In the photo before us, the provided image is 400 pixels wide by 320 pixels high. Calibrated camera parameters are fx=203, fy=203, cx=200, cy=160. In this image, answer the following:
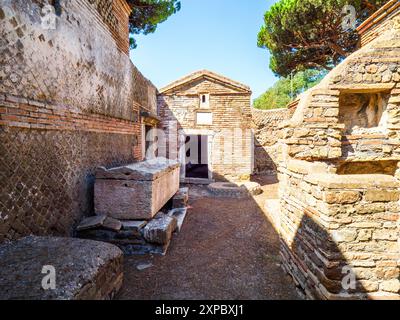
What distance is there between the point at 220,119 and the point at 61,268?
8486 millimetres

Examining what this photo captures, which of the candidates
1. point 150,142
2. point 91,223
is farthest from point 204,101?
point 91,223

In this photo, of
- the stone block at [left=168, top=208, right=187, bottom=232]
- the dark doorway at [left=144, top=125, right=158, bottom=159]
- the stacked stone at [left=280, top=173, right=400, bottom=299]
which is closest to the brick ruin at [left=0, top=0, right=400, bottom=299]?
the stacked stone at [left=280, top=173, right=400, bottom=299]

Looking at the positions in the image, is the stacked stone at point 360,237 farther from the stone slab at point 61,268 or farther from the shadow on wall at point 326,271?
the stone slab at point 61,268

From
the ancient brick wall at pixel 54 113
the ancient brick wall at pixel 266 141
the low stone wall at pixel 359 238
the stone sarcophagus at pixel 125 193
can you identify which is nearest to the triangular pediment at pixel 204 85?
the ancient brick wall at pixel 266 141

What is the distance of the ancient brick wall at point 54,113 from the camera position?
2480 mm

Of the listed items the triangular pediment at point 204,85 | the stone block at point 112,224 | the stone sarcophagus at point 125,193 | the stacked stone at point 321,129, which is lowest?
the stone block at point 112,224

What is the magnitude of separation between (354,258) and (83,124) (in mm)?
4687

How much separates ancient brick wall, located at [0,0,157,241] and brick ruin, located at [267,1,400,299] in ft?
12.0

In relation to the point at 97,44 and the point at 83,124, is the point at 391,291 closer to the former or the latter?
the point at 83,124

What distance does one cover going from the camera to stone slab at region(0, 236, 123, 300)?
69.6 inches

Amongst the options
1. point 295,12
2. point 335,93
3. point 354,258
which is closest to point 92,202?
point 354,258

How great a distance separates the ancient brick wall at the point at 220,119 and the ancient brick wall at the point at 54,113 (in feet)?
15.2

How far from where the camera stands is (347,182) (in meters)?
2.27
